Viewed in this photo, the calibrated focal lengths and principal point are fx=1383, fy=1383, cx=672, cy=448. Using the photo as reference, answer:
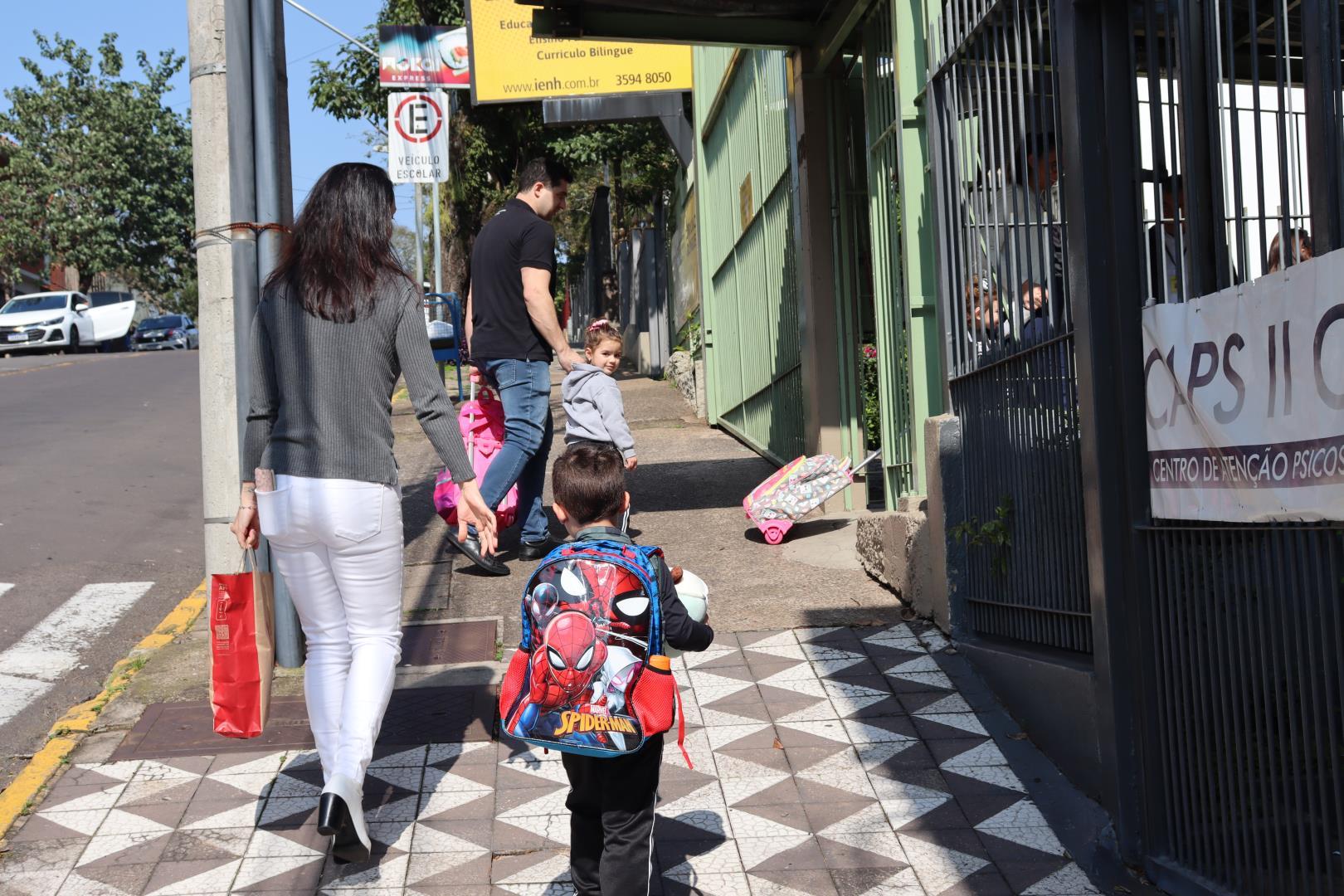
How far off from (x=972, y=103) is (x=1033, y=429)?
1.34 m

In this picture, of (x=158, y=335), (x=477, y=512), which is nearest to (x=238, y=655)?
(x=477, y=512)

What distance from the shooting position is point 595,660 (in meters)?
3.41

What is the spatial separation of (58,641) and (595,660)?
4.27 metres

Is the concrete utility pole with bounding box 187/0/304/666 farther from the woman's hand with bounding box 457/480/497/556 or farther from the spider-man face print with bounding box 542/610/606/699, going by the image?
the spider-man face print with bounding box 542/610/606/699

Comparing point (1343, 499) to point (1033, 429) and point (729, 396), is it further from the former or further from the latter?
point (729, 396)

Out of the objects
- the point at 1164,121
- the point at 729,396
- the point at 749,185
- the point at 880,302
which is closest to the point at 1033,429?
the point at 1164,121

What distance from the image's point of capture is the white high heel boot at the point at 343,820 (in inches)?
149

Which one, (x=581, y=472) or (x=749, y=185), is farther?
(x=749, y=185)

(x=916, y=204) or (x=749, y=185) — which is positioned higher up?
(x=749, y=185)

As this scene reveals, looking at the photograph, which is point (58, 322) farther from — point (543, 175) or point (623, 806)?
point (623, 806)

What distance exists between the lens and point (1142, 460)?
3889mm

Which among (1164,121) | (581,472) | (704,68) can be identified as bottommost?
(581,472)

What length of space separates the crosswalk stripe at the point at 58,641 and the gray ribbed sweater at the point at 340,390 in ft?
7.65

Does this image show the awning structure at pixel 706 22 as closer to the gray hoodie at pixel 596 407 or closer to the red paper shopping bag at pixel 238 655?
the gray hoodie at pixel 596 407
